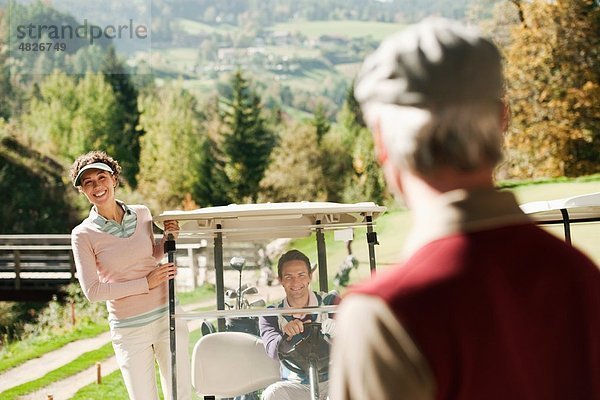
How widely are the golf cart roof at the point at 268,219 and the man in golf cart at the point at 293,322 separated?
0.47ft

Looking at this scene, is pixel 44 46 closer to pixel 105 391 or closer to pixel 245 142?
pixel 245 142

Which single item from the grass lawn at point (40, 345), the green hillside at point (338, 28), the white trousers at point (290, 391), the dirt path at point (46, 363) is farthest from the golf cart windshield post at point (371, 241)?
the green hillside at point (338, 28)

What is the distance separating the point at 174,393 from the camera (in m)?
4.54

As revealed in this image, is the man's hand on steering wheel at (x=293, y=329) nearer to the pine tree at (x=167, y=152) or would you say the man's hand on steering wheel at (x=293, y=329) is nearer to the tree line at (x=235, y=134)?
the tree line at (x=235, y=134)

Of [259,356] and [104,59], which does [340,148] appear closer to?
[104,59]

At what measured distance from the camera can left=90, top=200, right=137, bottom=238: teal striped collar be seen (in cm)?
443

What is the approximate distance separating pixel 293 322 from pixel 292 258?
0.29m

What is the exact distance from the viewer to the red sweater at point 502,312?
0.99 meters

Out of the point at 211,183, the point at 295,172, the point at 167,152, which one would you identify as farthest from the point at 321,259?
the point at 167,152

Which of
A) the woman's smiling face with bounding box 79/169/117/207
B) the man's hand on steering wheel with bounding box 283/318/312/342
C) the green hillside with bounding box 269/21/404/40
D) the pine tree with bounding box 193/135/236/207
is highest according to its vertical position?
the green hillside with bounding box 269/21/404/40

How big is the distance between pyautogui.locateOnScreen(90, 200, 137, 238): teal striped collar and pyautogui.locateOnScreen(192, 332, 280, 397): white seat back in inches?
22.0

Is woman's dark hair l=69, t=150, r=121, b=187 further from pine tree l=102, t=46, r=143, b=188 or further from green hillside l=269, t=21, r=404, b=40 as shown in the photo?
green hillside l=269, t=21, r=404, b=40

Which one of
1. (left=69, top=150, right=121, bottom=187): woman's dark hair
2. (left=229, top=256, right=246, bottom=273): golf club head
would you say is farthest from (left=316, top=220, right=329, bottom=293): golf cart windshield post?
(left=69, top=150, right=121, bottom=187): woman's dark hair

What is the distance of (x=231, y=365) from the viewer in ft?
14.9
